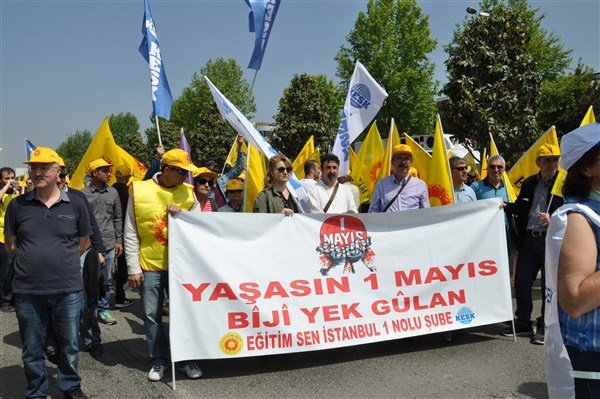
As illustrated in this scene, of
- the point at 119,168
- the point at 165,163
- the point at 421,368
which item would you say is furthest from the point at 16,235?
the point at 119,168

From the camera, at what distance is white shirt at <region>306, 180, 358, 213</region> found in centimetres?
565

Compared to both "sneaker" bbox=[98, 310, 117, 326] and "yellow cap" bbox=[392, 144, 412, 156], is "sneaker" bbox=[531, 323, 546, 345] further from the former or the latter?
"sneaker" bbox=[98, 310, 117, 326]

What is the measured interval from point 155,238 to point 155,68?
3941 millimetres

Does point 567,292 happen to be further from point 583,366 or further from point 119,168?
point 119,168

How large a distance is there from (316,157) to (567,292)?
8416 millimetres

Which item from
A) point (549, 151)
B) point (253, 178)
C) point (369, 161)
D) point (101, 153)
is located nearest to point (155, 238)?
point (253, 178)

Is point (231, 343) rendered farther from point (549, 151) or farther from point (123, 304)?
point (549, 151)

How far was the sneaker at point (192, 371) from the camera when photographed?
4348mm

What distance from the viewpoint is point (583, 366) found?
195 centimetres

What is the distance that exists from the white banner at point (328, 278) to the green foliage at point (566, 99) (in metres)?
25.1

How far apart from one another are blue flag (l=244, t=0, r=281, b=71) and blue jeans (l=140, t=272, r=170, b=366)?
364 centimetres

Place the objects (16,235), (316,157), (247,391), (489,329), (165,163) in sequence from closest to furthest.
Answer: (16,235)
(247,391)
(165,163)
(489,329)
(316,157)

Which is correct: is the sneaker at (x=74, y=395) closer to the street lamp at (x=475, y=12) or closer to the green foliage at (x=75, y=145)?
the street lamp at (x=475, y=12)

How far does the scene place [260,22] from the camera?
7023mm
